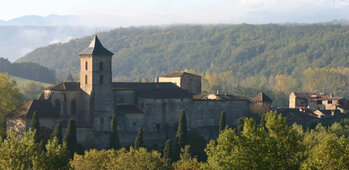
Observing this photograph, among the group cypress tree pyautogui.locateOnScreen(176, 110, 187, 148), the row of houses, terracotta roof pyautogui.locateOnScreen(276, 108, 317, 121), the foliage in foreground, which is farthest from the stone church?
the foliage in foreground

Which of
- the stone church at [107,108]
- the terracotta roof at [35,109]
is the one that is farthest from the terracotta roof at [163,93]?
the terracotta roof at [35,109]

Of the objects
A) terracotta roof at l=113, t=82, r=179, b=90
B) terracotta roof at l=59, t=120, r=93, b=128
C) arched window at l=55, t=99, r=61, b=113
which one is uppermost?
terracotta roof at l=113, t=82, r=179, b=90

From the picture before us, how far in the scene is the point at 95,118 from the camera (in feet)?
277

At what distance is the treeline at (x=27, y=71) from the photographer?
184 meters

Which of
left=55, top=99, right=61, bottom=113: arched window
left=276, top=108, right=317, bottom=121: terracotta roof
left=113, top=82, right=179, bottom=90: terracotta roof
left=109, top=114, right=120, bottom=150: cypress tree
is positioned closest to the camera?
left=109, top=114, right=120, bottom=150: cypress tree

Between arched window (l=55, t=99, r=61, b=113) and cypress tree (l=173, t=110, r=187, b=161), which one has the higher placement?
arched window (l=55, t=99, r=61, b=113)

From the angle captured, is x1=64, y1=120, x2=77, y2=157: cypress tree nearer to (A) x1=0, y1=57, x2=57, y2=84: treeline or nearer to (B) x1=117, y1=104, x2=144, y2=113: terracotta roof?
(B) x1=117, y1=104, x2=144, y2=113: terracotta roof

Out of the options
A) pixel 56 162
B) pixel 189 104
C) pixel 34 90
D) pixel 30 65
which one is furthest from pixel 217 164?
pixel 30 65

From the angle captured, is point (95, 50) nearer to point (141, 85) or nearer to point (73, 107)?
point (73, 107)

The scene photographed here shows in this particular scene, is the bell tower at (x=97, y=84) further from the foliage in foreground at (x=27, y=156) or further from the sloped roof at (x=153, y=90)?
the foliage in foreground at (x=27, y=156)

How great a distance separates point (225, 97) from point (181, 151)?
89.8 feet

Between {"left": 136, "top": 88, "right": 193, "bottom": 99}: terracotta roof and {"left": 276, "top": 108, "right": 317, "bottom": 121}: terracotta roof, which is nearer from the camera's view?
{"left": 136, "top": 88, "right": 193, "bottom": 99}: terracotta roof

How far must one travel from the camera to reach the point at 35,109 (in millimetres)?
81562

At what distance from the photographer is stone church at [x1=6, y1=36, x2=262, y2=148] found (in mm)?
81688
